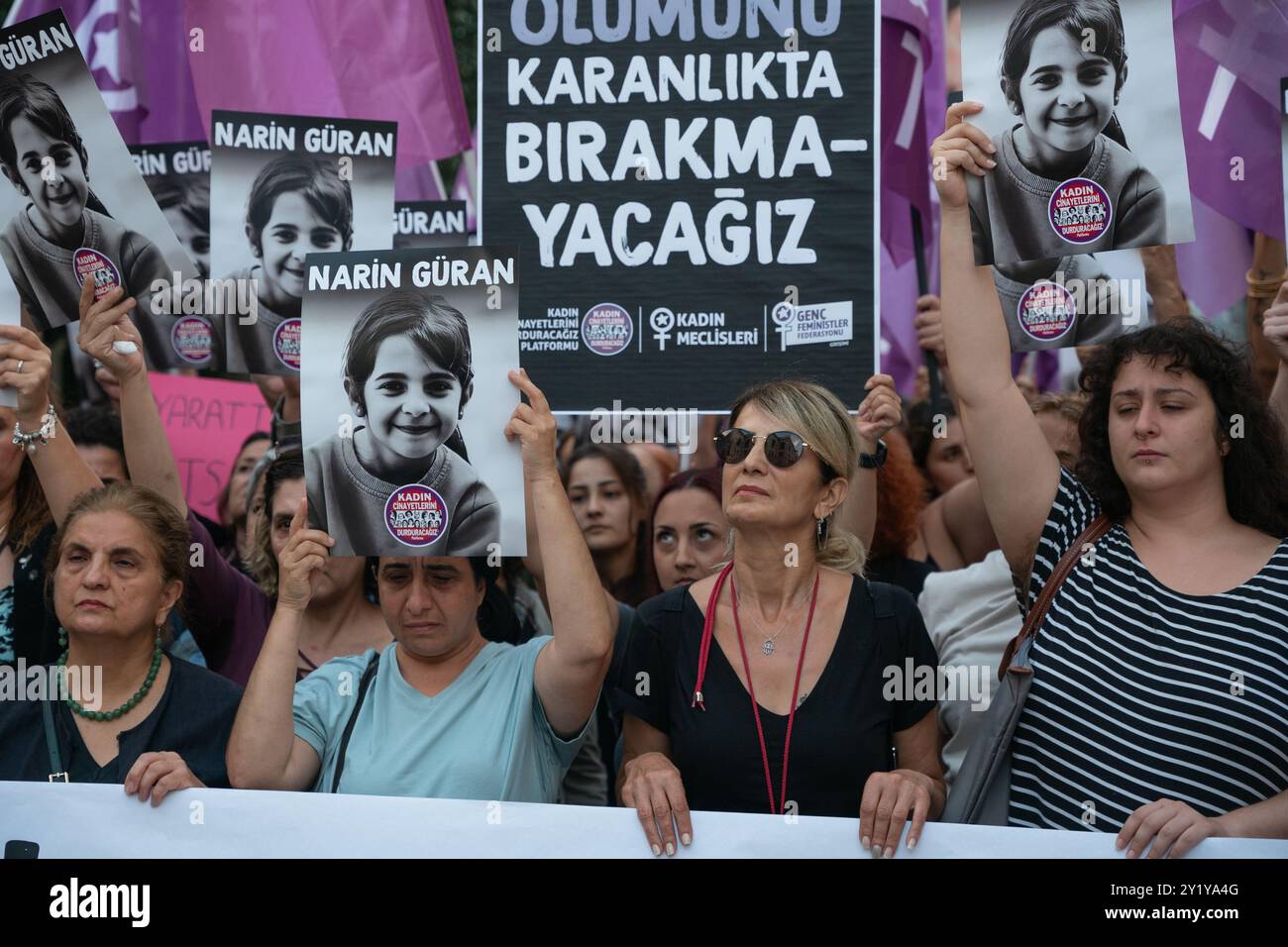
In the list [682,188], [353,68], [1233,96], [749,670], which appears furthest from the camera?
[353,68]

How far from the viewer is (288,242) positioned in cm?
422

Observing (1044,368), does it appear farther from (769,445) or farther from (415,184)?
(769,445)

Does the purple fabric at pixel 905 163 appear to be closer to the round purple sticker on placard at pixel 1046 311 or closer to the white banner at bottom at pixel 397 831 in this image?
the round purple sticker on placard at pixel 1046 311

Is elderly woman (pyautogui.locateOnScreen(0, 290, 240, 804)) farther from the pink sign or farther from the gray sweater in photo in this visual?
the pink sign

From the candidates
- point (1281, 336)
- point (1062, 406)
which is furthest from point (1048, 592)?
point (1062, 406)

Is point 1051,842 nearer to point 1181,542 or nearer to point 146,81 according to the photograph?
point 1181,542

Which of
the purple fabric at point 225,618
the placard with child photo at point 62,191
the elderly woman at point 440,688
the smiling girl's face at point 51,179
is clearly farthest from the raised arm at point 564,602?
the smiling girl's face at point 51,179

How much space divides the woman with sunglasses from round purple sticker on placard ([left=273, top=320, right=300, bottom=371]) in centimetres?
149

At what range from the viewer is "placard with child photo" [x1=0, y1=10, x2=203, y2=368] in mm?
4047

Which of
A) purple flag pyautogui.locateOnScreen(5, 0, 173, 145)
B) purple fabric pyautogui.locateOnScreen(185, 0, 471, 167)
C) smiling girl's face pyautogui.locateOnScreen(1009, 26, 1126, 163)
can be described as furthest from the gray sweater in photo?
purple flag pyautogui.locateOnScreen(5, 0, 173, 145)

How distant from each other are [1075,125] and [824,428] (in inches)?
38.2

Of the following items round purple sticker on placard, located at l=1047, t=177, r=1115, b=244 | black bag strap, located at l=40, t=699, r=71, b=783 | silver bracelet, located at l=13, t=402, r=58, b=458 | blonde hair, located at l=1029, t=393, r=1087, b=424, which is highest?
round purple sticker on placard, located at l=1047, t=177, r=1115, b=244
